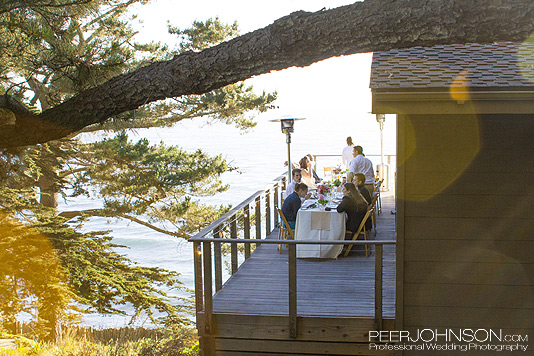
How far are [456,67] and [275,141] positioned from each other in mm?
65930

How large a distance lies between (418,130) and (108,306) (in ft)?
36.8

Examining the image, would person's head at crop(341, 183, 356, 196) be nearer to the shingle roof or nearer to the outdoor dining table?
the outdoor dining table

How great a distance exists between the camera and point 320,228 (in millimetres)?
8328

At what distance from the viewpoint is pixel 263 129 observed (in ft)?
276

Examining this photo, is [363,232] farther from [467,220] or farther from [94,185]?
[94,185]

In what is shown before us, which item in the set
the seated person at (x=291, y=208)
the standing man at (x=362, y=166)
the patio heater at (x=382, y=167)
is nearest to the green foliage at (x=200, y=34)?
the patio heater at (x=382, y=167)

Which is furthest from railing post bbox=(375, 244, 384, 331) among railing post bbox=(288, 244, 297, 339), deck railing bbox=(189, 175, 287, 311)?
deck railing bbox=(189, 175, 287, 311)

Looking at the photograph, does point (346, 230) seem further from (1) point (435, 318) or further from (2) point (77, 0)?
(2) point (77, 0)

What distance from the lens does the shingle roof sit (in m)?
5.02

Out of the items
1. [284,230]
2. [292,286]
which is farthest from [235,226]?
[292,286]

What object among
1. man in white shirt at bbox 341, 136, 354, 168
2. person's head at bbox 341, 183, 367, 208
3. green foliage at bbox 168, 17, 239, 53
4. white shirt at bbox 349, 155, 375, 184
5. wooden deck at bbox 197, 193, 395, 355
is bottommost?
wooden deck at bbox 197, 193, 395, 355

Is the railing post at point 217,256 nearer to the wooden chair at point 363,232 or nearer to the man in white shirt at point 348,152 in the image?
the wooden chair at point 363,232

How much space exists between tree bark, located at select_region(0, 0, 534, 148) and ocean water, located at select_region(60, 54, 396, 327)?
27785mm

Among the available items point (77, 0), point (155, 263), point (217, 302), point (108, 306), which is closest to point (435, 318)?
point (217, 302)
